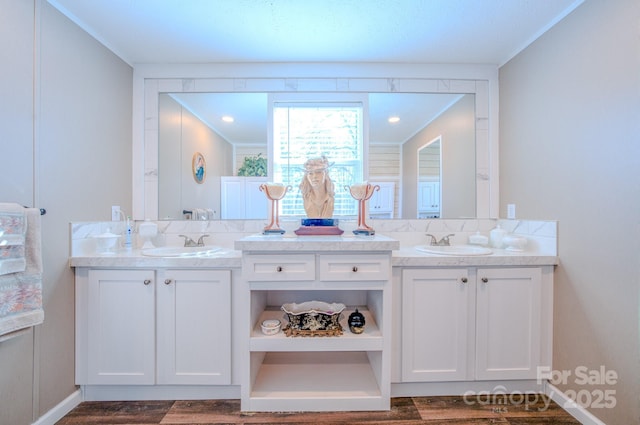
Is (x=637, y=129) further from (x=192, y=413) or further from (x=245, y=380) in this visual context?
(x=192, y=413)

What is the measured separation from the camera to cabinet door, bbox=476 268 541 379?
1.66 metres

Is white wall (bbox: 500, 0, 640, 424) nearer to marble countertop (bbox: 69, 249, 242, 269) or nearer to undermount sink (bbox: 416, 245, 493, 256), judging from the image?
undermount sink (bbox: 416, 245, 493, 256)

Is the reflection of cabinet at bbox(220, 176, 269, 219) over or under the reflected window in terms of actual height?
under

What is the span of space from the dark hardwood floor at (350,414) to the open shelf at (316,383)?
5cm

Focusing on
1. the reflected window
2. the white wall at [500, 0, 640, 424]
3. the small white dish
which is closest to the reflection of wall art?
the reflected window

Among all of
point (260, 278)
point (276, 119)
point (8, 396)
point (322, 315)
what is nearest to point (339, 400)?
point (322, 315)

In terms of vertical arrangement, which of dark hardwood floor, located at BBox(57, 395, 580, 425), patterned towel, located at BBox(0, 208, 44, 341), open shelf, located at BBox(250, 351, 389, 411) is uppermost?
patterned towel, located at BBox(0, 208, 44, 341)

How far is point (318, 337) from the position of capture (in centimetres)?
153

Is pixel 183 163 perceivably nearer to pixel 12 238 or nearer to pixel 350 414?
pixel 12 238

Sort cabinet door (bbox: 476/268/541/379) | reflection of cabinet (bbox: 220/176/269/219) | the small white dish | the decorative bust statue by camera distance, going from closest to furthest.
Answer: cabinet door (bbox: 476/268/541/379)
the small white dish
the decorative bust statue
reflection of cabinet (bbox: 220/176/269/219)

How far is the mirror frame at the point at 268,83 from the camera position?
6.98 ft

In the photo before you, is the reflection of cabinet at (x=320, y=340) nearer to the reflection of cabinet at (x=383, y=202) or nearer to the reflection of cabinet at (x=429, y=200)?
the reflection of cabinet at (x=383, y=202)

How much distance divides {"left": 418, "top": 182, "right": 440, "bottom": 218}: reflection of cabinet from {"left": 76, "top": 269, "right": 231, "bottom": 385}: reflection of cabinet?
1.51 metres

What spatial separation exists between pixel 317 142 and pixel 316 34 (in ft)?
2.34
